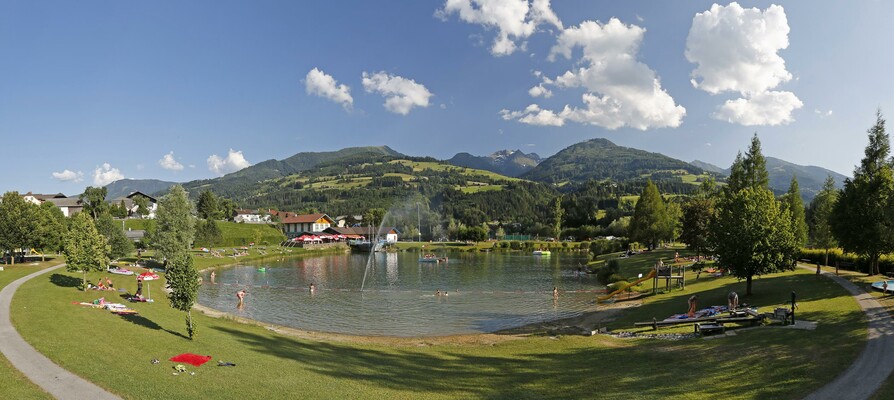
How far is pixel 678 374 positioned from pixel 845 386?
18.6 feet

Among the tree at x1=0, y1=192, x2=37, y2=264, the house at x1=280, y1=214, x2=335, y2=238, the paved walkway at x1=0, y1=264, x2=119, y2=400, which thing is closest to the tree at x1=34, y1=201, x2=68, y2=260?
the tree at x1=0, y1=192, x2=37, y2=264

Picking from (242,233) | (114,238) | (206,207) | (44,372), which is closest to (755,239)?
(44,372)

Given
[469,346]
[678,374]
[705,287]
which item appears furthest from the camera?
[705,287]

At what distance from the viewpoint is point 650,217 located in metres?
86.6

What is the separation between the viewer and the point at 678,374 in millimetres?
20094

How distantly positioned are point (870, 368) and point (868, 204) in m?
29.1

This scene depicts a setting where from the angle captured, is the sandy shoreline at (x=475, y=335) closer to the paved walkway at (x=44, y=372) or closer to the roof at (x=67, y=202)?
the paved walkway at (x=44, y=372)

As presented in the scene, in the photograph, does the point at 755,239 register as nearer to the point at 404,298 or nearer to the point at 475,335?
the point at 475,335

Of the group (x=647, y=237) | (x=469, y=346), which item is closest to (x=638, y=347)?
(x=469, y=346)

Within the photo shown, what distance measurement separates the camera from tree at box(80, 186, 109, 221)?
4673 inches

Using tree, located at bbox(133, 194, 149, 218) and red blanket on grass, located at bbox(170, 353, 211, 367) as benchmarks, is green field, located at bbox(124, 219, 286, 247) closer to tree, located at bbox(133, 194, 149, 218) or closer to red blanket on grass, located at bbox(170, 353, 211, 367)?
tree, located at bbox(133, 194, 149, 218)

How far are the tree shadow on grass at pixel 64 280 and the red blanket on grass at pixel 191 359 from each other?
29359 millimetres

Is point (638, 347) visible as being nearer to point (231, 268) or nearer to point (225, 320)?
point (225, 320)

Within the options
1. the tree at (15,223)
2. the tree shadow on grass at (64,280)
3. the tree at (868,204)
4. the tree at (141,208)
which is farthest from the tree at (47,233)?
the tree at (141,208)
